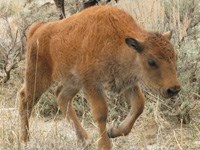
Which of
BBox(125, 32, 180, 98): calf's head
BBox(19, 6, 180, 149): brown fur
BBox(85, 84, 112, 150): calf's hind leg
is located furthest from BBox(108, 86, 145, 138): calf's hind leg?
BBox(125, 32, 180, 98): calf's head

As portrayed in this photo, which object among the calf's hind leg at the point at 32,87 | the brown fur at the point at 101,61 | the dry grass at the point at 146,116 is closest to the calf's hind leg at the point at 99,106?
the brown fur at the point at 101,61

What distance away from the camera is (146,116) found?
28.1ft

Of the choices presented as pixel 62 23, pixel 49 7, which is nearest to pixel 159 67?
pixel 62 23

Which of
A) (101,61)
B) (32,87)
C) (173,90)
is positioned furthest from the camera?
(32,87)

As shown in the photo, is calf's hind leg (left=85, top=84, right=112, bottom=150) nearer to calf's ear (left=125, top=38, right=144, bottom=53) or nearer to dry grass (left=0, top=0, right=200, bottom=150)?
dry grass (left=0, top=0, right=200, bottom=150)

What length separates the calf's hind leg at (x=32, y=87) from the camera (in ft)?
25.2

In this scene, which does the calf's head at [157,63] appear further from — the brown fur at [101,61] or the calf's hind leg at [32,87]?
the calf's hind leg at [32,87]

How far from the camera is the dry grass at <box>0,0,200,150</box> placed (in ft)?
22.2

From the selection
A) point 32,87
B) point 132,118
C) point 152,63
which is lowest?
point 132,118

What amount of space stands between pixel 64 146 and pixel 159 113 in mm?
2283

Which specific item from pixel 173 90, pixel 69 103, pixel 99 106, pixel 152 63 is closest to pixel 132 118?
pixel 99 106

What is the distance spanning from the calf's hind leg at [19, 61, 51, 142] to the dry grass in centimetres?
11

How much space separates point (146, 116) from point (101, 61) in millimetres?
1999

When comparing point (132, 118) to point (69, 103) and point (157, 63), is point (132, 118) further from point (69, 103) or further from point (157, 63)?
point (69, 103)
